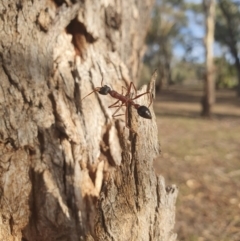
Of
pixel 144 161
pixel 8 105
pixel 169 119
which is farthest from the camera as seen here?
pixel 169 119

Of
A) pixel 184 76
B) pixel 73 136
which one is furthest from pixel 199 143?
pixel 184 76

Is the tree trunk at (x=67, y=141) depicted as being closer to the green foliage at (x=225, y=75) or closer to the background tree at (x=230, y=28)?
the background tree at (x=230, y=28)

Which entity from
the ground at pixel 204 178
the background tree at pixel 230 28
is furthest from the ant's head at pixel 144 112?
the background tree at pixel 230 28

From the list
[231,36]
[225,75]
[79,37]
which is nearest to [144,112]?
[79,37]

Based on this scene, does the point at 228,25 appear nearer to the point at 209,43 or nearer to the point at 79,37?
the point at 209,43

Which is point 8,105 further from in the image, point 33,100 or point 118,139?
point 118,139

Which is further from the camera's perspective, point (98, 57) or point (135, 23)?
point (135, 23)
